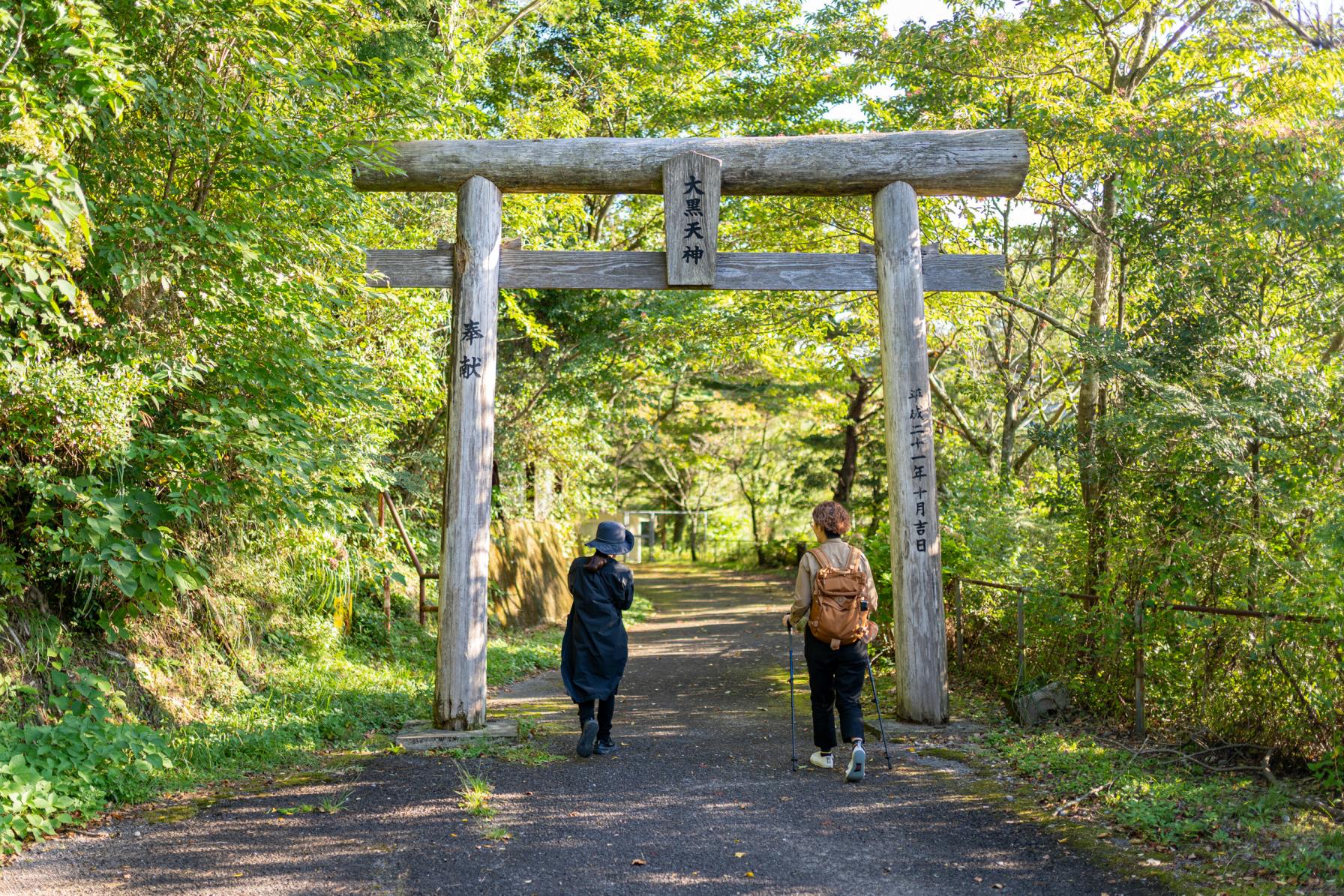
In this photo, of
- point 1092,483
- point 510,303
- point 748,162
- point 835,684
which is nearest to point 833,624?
point 835,684

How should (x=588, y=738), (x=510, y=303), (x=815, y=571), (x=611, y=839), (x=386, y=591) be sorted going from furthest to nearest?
(x=510, y=303)
(x=386, y=591)
(x=588, y=738)
(x=815, y=571)
(x=611, y=839)

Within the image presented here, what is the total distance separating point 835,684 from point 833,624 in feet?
1.55

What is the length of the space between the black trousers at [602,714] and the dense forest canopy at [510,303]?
2.18 metres

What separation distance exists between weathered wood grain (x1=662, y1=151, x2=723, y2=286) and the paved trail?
12.1ft

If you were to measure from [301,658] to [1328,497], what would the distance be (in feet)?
25.7

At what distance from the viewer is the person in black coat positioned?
6.58 metres

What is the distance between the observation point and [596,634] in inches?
259

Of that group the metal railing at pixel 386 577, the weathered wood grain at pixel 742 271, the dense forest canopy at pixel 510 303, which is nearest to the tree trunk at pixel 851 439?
the dense forest canopy at pixel 510 303

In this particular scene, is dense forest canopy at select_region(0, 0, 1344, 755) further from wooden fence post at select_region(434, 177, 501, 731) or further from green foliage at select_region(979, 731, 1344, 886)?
wooden fence post at select_region(434, 177, 501, 731)

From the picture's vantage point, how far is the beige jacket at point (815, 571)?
6047mm

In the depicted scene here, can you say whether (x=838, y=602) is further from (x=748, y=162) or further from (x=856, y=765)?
(x=748, y=162)

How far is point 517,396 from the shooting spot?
1580cm

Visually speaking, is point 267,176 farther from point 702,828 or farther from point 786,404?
point 786,404

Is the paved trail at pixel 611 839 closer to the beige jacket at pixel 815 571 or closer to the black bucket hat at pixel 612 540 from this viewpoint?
the beige jacket at pixel 815 571
